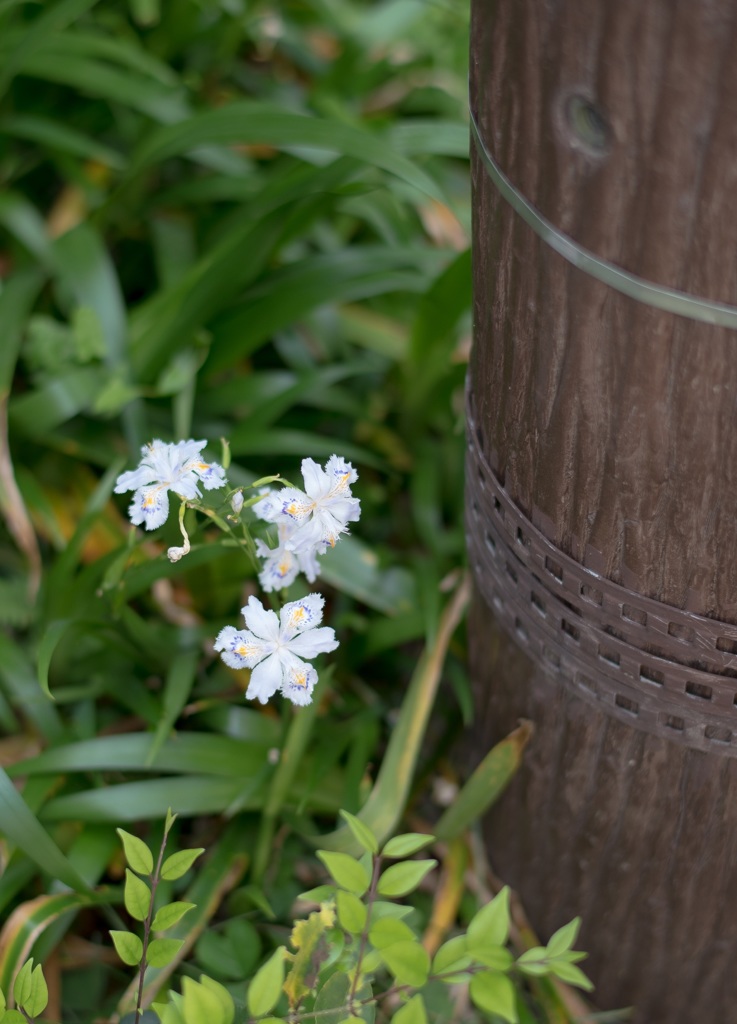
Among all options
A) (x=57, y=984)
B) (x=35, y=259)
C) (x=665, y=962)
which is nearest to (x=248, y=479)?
(x=35, y=259)

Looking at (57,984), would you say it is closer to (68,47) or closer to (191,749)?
(191,749)

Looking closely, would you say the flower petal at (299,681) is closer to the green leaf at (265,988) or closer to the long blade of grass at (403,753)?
the green leaf at (265,988)

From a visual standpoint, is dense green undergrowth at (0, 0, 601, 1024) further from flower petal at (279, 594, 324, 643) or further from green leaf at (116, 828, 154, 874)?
green leaf at (116, 828, 154, 874)

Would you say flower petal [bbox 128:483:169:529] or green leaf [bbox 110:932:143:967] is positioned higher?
flower petal [bbox 128:483:169:529]

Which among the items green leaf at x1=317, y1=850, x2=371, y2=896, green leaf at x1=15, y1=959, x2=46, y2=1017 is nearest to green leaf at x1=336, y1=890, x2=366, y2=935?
green leaf at x1=317, y1=850, x2=371, y2=896

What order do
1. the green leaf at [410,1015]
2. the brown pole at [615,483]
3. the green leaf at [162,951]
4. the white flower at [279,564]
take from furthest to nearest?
the white flower at [279,564], the green leaf at [162,951], the green leaf at [410,1015], the brown pole at [615,483]

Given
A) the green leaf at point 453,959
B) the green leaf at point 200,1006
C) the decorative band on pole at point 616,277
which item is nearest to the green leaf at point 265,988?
the green leaf at point 200,1006

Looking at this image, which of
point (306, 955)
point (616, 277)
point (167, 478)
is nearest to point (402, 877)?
point (306, 955)
